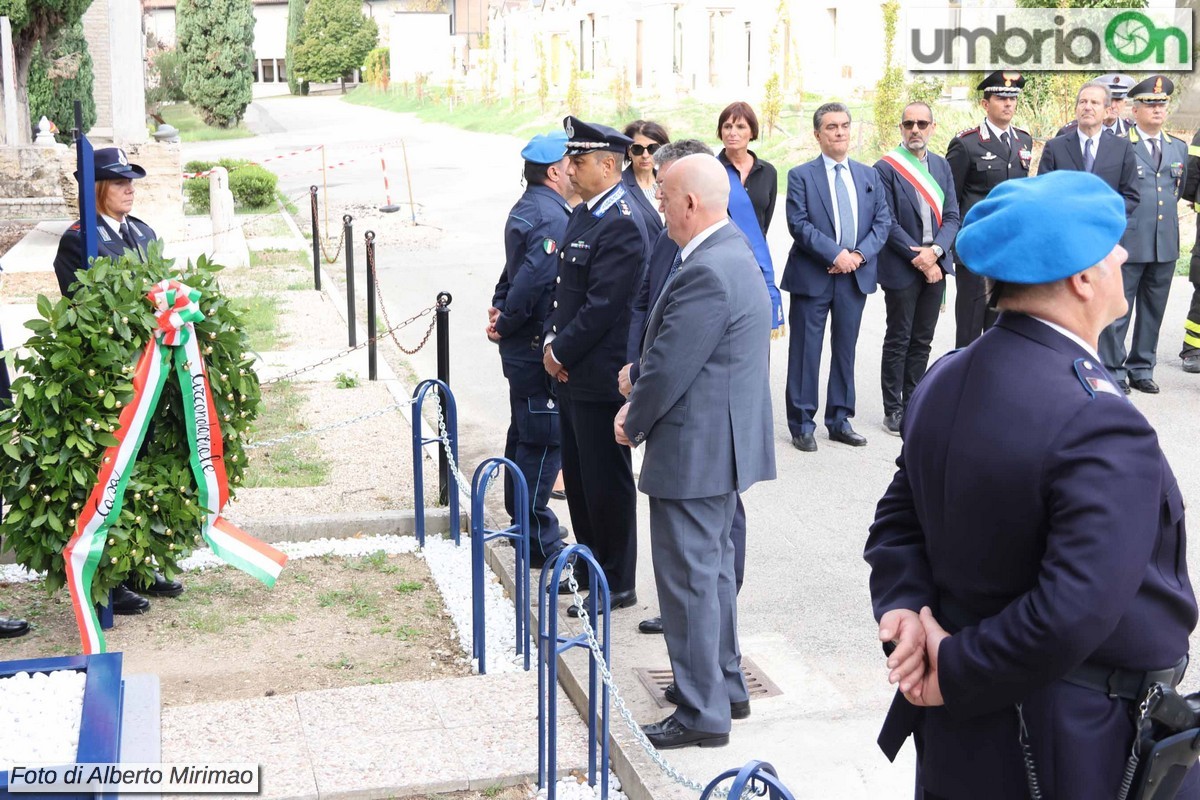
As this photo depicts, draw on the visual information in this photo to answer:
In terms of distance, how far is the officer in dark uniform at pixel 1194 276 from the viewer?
1009 centimetres

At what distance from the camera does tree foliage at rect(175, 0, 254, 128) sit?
4753 centimetres

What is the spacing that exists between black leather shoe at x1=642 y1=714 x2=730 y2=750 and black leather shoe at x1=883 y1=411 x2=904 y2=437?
190 inches

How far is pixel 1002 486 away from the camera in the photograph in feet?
8.35

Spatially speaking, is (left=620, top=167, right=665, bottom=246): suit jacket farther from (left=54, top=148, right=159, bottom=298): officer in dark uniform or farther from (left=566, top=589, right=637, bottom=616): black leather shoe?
(left=54, top=148, right=159, bottom=298): officer in dark uniform

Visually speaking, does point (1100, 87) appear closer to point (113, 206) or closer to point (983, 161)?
point (983, 161)

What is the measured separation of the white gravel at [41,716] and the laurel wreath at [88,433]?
160cm

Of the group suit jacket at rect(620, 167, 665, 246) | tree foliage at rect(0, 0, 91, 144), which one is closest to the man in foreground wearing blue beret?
suit jacket at rect(620, 167, 665, 246)

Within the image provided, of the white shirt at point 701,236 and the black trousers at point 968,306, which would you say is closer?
the white shirt at point 701,236

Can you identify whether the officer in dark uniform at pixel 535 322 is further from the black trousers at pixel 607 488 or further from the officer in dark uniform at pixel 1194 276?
the officer in dark uniform at pixel 1194 276

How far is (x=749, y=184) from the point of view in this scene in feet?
30.0

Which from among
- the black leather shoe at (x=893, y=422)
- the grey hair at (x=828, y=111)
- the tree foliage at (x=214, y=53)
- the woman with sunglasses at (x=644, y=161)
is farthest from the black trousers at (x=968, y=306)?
the tree foliage at (x=214, y=53)

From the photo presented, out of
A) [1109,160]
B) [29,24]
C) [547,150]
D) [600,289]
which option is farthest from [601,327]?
[29,24]

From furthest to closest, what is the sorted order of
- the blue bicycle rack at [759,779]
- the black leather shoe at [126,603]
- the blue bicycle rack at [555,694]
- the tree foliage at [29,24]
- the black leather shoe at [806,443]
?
1. the tree foliage at [29,24]
2. the black leather shoe at [806,443]
3. the black leather shoe at [126,603]
4. the blue bicycle rack at [555,694]
5. the blue bicycle rack at [759,779]

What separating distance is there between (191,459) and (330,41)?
261 feet
